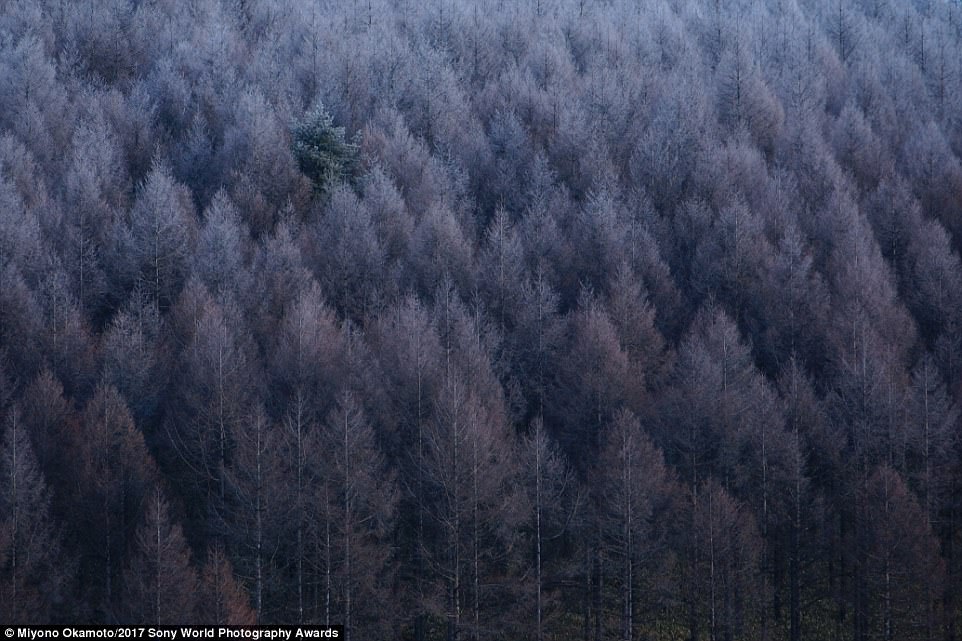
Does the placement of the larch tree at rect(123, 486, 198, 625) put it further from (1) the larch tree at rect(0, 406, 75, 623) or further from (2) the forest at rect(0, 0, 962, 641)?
(1) the larch tree at rect(0, 406, 75, 623)

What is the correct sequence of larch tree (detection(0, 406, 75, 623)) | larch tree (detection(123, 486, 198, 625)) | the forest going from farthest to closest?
the forest, larch tree (detection(0, 406, 75, 623)), larch tree (detection(123, 486, 198, 625))

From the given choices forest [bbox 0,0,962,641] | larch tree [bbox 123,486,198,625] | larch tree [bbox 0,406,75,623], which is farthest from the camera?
forest [bbox 0,0,962,641]

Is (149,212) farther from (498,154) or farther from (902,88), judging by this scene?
(902,88)

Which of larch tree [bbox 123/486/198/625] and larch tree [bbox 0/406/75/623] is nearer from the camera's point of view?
larch tree [bbox 123/486/198/625]

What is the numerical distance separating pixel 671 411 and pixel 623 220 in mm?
20452

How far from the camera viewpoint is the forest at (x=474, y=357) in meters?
36.8

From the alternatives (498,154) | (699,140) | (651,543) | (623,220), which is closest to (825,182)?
(699,140)

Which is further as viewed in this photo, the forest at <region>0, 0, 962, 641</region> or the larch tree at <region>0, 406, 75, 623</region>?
the forest at <region>0, 0, 962, 641</region>

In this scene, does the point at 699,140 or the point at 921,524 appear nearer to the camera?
the point at 921,524

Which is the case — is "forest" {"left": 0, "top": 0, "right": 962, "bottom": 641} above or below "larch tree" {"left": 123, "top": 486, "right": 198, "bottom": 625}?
above

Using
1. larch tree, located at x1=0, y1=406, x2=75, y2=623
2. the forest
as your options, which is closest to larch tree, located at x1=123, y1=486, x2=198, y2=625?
the forest

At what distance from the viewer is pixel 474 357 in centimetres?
4334

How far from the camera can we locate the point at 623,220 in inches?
2368

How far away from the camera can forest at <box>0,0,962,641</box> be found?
121 ft
